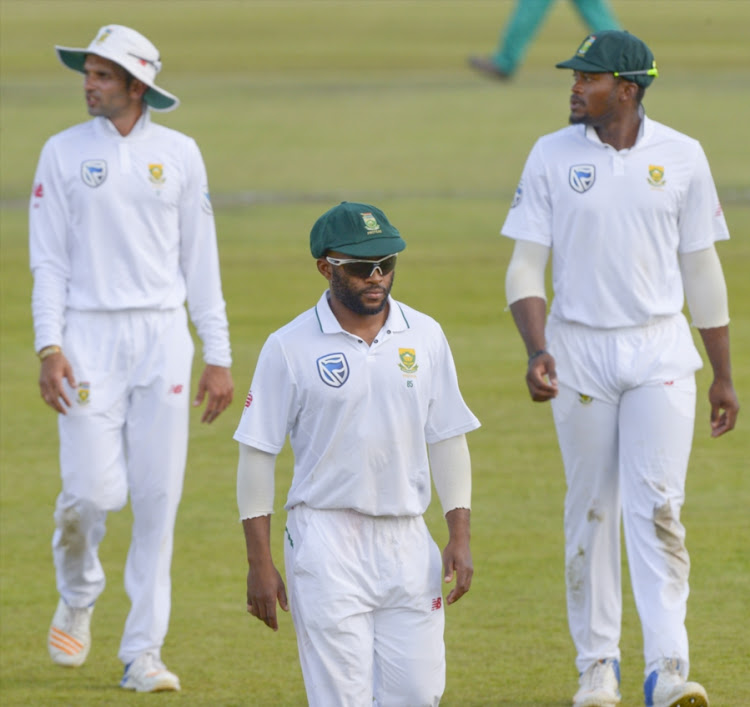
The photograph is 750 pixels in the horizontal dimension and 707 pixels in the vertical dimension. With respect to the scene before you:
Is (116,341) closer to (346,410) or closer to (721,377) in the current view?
(346,410)

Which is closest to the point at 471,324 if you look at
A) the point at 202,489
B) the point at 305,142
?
the point at 202,489

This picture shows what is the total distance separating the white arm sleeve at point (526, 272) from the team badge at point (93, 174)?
176cm

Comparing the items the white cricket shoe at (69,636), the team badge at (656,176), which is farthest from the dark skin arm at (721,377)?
the white cricket shoe at (69,636)

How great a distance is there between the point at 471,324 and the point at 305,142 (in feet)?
44.5

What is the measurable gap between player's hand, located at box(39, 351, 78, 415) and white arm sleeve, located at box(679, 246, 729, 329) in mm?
2542

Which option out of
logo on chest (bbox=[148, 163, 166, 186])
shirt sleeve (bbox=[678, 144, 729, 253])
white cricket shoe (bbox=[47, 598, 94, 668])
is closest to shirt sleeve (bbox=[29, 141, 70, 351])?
logo on chest (bbox=[148, 163, 166, 186])

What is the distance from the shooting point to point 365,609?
19.0 ft

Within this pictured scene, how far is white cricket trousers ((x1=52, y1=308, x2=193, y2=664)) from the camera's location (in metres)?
7.55

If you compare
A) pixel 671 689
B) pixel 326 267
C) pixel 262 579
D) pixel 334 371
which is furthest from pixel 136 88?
pixel 671 689

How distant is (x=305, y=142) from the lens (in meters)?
28.4

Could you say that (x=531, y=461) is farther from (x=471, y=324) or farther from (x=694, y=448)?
→ (x=471, y=324)

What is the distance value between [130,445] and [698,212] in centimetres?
253

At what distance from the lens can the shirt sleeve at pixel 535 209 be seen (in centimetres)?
736

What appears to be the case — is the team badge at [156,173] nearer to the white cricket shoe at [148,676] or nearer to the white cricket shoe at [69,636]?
the white cricket shoe at [69,636]
